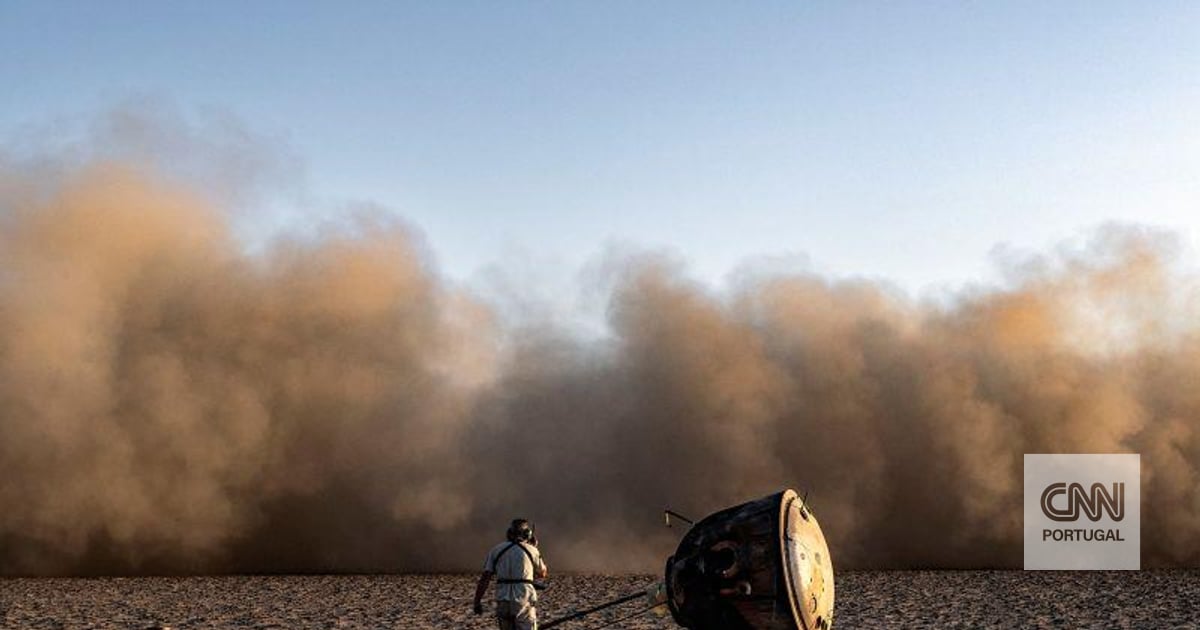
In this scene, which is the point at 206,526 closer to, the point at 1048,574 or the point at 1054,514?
the point at 1048,574

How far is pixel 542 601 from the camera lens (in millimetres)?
20172

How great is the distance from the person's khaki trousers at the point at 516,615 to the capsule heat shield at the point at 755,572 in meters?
1.30

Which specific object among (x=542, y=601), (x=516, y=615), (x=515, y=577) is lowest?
(x=542, y=601)

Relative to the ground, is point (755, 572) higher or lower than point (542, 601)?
higher

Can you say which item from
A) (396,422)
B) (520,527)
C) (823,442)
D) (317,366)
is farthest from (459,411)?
(520,527)

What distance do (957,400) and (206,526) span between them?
23.6 m

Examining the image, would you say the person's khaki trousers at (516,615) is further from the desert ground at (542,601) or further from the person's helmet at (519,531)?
the desert ground at (542,601)

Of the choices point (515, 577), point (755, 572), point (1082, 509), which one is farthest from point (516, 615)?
point (1082, 509)

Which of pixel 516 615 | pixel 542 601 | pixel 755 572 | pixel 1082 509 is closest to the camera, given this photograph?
pixel 755 572

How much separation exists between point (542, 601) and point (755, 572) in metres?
11.8

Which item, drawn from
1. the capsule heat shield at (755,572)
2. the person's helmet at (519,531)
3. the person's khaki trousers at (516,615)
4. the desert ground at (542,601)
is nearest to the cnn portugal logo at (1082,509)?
the desert ground at (542,601)

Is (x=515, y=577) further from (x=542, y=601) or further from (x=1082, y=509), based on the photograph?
(x=1082, y=509)

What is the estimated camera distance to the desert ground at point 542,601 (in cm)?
1727

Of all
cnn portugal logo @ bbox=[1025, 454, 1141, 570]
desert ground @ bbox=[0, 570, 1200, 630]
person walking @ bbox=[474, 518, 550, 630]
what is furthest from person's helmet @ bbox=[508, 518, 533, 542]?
cnn portugal logo @ bbox=[1025, 454, 1141, 570]
